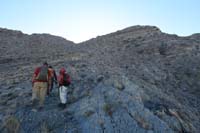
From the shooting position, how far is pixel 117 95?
12.3 m

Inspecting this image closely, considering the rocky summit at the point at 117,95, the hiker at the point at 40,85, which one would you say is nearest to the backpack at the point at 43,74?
the hiker at the point at 40,85

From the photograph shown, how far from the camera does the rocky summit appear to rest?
10406mm

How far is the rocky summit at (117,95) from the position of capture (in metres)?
10.4

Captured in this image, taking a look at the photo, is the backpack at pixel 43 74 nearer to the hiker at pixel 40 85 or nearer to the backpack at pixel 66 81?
the hiker at pixel 40 85

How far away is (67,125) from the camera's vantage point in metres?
10.3

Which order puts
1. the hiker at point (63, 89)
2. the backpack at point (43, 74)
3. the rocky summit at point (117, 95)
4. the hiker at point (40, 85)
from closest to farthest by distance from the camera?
the rocky summit at point (117, 95) < the hiker at point (63, 89) < the hiker at point (40, 85) < the backpack at point (43, 74)

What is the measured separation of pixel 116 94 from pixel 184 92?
247 inches

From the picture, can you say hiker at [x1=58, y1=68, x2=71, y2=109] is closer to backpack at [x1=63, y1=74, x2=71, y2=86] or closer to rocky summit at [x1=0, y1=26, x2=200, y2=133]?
backpack at [x1=63, y1=74, x2=71, y2=86]

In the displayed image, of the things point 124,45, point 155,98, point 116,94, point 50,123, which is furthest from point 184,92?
point 124,45

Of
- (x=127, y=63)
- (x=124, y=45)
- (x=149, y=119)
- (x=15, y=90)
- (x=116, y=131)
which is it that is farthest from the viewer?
(x=124, y=45)

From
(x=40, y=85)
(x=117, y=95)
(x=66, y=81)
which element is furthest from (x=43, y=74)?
(x=117, y=95)

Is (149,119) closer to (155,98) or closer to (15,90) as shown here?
(155,98)

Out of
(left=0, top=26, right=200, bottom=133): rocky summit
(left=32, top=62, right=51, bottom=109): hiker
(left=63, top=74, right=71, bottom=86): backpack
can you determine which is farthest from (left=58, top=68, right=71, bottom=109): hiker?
(left=32, top=62, right=51, bottom=109): hiker

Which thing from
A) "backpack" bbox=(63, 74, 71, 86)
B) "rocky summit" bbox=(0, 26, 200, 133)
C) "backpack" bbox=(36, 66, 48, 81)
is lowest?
"rocky summit" bbox=(0, 26, 200, 133)
